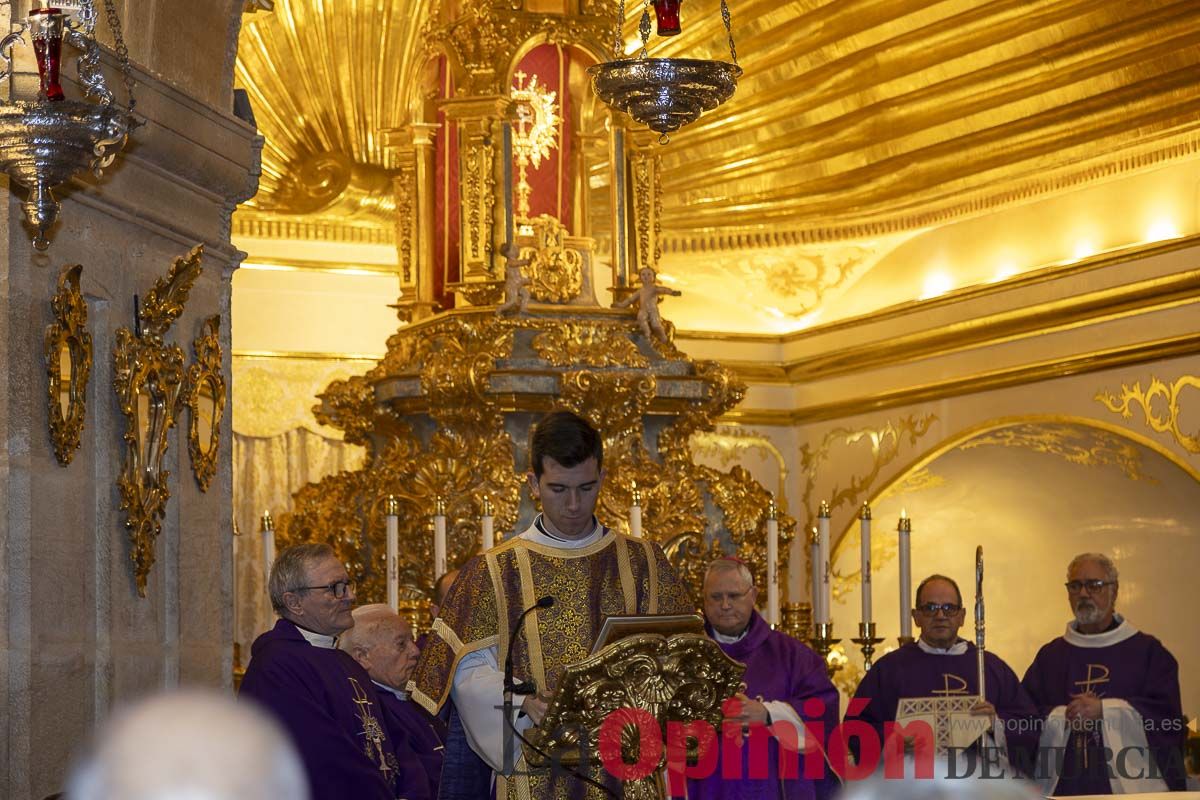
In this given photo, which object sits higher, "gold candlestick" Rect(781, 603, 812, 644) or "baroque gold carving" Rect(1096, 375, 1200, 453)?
"baroque gold carving" Rect(1096, 375, 1200, 453)

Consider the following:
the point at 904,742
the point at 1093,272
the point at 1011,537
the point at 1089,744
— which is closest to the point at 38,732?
the point at 904,742

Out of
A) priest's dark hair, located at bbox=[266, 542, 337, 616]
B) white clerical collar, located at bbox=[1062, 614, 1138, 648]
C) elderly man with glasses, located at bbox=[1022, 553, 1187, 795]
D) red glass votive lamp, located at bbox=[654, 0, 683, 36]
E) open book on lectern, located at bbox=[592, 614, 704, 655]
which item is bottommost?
elderly man with glasses, located at bbox=[1022, 553, 1187, 795]

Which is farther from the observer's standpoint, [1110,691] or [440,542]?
[1110,691]

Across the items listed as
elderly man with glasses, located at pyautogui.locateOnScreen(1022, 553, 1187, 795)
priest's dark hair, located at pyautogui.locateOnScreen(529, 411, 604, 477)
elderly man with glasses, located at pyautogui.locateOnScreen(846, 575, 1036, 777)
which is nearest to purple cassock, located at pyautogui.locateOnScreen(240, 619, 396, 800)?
priest's dark hair, located at pyautogui.locateOnScreen(529, 411, 604, 477)

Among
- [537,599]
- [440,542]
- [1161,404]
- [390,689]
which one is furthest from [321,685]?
[1161,404]

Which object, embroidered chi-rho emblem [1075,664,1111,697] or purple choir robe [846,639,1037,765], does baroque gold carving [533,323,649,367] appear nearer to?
purple choir robe [846,639,1037,765]

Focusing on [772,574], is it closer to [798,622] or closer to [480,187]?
[798,622]

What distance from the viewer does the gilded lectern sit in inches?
166

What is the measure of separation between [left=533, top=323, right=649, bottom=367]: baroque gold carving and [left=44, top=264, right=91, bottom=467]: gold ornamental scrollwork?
3.65 metres

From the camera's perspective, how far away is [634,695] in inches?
168

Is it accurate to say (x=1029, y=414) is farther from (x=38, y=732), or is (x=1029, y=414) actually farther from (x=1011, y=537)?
(x=38, y=732)

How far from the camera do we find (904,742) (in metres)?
7.08

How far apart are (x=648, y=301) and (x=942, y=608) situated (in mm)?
2008

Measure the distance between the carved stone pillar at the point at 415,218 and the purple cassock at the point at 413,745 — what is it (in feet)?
10.8
